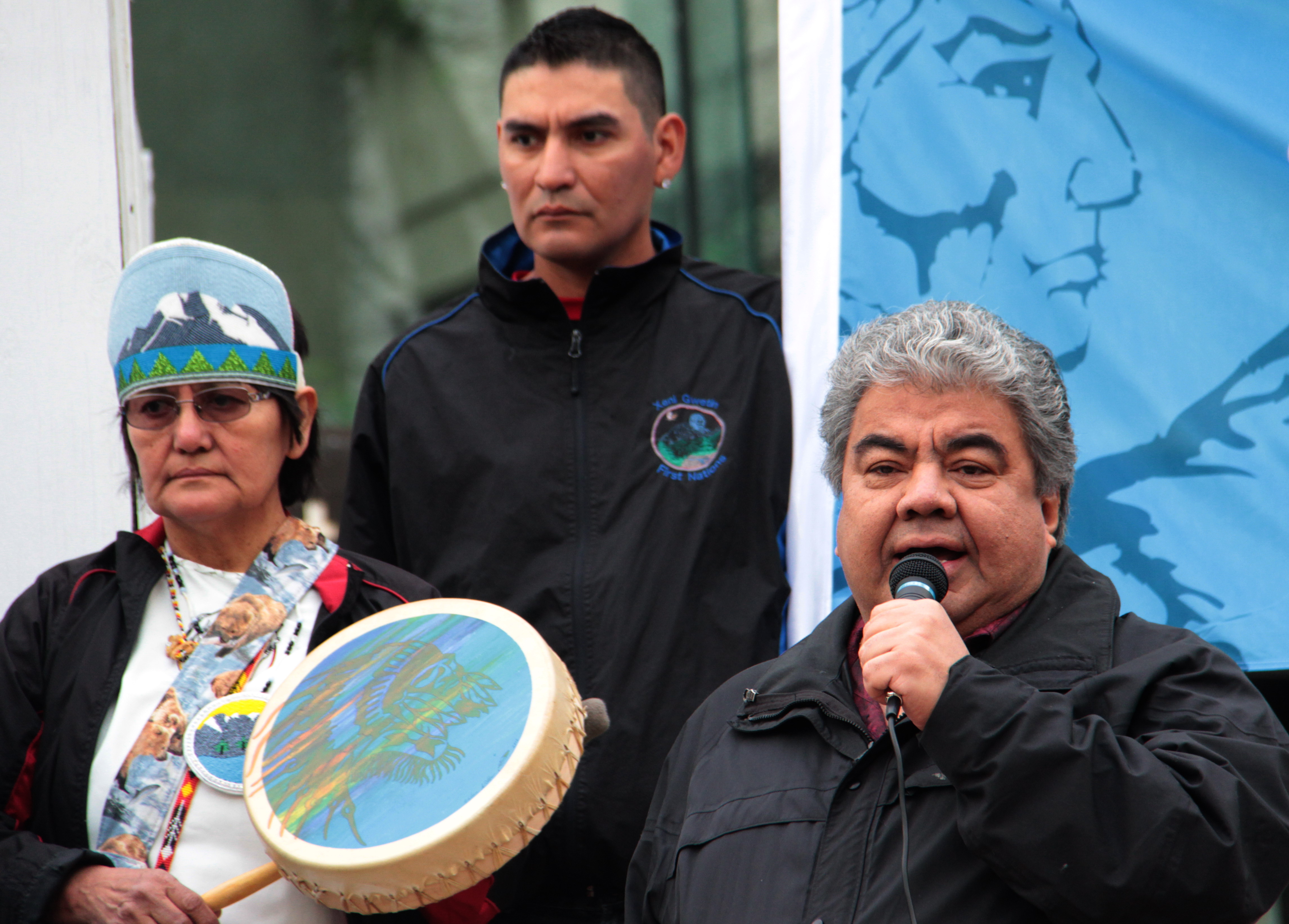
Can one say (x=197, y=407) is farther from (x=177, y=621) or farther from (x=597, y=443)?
A: (x=597, y=443)

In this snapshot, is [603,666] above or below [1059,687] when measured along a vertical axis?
below

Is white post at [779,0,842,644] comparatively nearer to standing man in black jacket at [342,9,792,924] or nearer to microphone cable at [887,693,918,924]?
standing man in black jacket at [342,9,792,924]

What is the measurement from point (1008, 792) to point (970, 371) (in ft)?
2.47

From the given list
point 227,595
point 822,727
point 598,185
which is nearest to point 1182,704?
point 822,727

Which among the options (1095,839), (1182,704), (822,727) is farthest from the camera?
(822,727)

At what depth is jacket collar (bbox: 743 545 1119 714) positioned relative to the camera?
7.07 feet

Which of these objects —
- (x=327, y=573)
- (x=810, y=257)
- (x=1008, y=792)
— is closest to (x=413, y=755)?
(x=327, y=573)

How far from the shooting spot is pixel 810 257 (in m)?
3.51

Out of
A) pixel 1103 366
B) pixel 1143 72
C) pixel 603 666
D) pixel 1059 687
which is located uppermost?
pixel 1143 72

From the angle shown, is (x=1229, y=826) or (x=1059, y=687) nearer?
(x=1229, y=826)

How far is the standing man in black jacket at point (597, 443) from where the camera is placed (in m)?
3.02

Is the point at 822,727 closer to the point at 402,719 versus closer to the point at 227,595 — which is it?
the point at 402,719

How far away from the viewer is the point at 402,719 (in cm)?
234

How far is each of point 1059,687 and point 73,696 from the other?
174 centimetres
